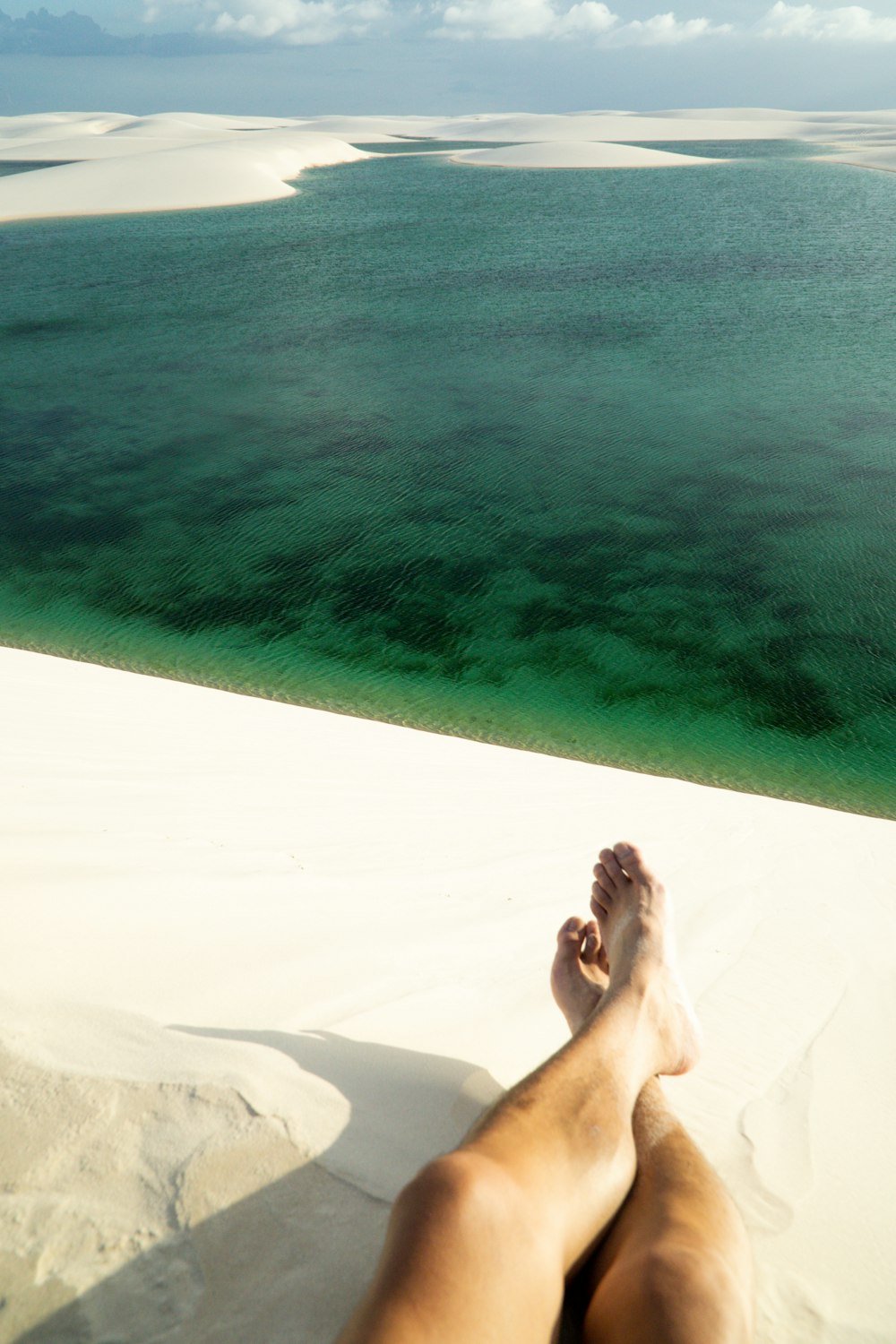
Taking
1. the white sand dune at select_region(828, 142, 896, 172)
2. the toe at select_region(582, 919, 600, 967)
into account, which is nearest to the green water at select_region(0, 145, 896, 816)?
the toe at select_region(582, 919, 600, 967)

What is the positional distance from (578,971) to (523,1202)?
0.85m

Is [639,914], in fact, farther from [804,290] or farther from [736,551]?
[804,290]

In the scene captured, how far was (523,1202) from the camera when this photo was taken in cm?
122

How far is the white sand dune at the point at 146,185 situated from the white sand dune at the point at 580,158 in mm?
9369

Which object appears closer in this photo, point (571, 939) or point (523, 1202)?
point (523, 1202)

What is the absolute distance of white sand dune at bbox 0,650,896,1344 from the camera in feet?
4.26

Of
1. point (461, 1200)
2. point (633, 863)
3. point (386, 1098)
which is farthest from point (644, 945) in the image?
point (461, 1200)

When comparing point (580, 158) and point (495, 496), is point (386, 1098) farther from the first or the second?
point (580, 158)

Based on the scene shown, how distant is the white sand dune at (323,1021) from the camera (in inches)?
51.2

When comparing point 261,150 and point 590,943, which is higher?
point 261,150

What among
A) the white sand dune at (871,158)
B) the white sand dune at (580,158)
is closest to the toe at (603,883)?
the white sand dune at (871,158)

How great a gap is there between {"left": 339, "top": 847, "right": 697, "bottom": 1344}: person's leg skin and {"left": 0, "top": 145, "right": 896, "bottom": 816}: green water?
3.13 meters

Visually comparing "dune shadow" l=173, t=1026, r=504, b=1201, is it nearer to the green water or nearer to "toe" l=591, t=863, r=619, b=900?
"toe" l=591, t=863, r=619, b=900

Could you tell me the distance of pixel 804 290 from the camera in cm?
1446
